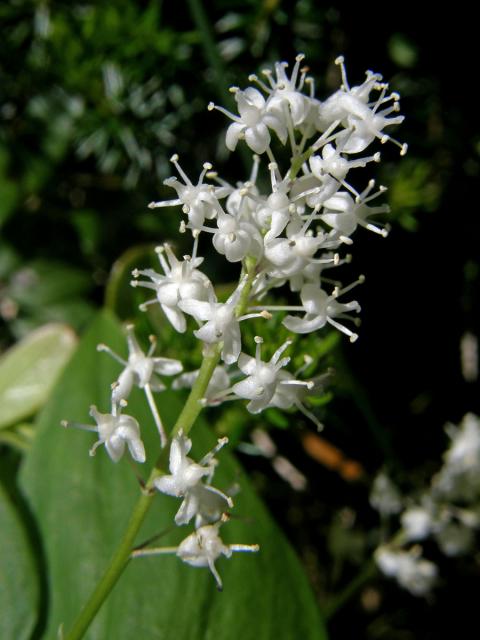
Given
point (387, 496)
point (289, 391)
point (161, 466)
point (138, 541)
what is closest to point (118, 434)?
point (161, 466)

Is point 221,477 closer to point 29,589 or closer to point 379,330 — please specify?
point 29,589

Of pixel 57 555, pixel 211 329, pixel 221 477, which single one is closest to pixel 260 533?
pixel 221 477

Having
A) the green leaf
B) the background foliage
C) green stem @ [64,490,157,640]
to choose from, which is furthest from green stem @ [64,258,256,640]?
the background foliage

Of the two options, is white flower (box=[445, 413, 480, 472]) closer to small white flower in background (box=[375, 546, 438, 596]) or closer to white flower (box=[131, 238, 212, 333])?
small white flower in background (box=[375, 546, 438, 596])

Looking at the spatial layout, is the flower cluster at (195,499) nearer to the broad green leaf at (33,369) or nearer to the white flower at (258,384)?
the white flower at (258,384)

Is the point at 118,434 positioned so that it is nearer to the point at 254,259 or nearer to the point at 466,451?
the point at 254,259

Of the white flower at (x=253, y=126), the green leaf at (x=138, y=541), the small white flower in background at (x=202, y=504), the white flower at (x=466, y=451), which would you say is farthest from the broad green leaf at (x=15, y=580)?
the white flower at (x=466, y=451)
